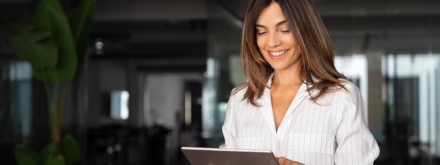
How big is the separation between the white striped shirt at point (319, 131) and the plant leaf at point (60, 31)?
9.84 feet

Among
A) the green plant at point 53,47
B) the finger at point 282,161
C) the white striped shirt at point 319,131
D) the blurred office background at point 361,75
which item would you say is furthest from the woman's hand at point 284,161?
the blurred office background at point 361,75

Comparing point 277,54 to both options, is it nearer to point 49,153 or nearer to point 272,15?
point 272,15

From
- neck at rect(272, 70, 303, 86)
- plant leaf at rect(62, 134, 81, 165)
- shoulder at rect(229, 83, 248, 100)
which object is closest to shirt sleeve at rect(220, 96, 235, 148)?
shoulder at rect(229, 83, 248, 100)

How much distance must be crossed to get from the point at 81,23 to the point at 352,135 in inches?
132

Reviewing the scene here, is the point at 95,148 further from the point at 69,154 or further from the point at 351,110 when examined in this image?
the point at 351,110

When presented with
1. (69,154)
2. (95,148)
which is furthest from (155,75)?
(69,154)

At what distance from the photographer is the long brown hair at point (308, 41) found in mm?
1651

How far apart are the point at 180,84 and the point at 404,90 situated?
13172mm

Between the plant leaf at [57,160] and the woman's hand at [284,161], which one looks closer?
the woman's hand at [284,161]

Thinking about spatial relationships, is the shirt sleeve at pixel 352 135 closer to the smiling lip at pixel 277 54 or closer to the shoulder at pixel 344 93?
the shoulder at pixel 344 93

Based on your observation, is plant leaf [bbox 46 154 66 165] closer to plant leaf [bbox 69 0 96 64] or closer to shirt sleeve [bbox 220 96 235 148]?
plant leaf [bbox 69 0 96 64]

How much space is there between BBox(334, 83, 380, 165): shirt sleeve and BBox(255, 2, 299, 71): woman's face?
0.15m

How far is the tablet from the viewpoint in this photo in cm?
146

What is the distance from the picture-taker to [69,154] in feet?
15.5
